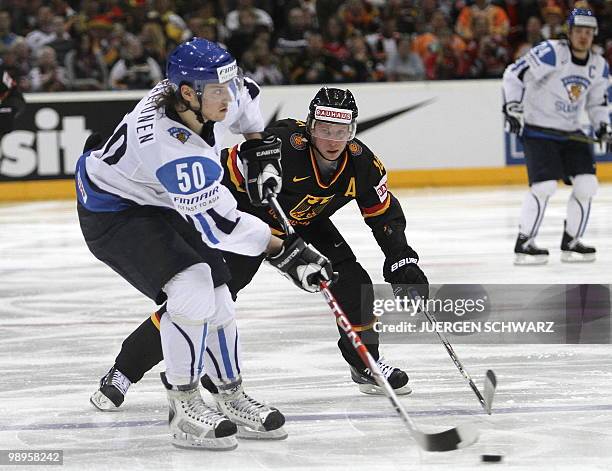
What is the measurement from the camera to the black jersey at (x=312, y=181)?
13.4ft

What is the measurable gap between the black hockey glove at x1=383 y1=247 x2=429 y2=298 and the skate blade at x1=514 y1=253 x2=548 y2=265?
10.1 ft

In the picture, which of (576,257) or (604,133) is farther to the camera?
(604,133)

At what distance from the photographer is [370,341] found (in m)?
4.19

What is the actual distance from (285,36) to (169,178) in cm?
874

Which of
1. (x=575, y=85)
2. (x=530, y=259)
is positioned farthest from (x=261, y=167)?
(x=575, y=85)

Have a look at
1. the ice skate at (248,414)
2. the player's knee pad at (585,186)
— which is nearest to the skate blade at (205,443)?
the ice skate at (248,414)

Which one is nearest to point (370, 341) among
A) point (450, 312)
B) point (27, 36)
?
point (450, 312)

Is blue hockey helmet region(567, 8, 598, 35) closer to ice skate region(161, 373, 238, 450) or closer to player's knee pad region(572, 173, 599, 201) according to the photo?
player's knee pad region(572, 173, 599, 201)

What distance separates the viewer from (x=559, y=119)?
740cm

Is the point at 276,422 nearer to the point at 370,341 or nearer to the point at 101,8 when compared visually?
the point at 370,341

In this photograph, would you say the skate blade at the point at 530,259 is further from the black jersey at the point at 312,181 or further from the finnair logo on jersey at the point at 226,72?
the finnair logo on jersey at the point at 226,72

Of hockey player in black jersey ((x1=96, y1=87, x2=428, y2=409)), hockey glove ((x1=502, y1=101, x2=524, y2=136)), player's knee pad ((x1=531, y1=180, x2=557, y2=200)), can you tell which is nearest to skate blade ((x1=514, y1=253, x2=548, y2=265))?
player's knee pad ((x1=531, y1=180, x2=557, y2=200))

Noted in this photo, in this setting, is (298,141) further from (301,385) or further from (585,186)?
(585,186)

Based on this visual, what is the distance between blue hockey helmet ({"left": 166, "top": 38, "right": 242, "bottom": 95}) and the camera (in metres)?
3.34
